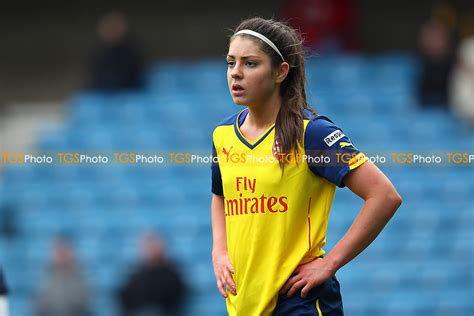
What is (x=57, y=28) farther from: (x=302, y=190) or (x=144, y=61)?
(x=302, y=190)

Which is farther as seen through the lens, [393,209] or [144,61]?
[144,61]

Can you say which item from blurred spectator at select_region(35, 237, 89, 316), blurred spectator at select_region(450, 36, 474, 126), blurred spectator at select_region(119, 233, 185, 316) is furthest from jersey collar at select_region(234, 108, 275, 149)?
blurred spectator at select_region(450, 36, 474, 126)

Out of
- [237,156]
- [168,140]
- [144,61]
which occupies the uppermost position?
[144,61]

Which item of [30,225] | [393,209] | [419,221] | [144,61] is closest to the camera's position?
[393,209]

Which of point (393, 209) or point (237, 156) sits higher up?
point (237, 156)

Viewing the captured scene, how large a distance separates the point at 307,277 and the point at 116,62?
8121mm

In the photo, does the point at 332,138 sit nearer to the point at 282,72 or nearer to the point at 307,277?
the point at 282,72

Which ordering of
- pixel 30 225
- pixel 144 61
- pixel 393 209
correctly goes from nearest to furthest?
pixel 393 209
pixel 30 225
pixel 144 61

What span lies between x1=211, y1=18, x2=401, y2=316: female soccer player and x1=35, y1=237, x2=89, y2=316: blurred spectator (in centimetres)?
529

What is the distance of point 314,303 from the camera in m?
3.65

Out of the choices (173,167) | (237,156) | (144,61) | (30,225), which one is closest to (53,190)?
(30,225)

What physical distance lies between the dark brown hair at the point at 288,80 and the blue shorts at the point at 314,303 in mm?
496

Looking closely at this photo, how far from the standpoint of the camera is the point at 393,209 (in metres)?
3.57

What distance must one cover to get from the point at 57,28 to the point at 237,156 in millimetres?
9771
